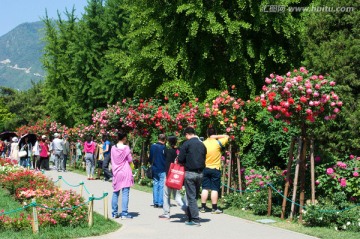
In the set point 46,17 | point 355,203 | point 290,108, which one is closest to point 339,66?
point 290,108

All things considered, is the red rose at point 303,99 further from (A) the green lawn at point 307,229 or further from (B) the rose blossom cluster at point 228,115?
(B) the rose blossom cluster at point 228,115

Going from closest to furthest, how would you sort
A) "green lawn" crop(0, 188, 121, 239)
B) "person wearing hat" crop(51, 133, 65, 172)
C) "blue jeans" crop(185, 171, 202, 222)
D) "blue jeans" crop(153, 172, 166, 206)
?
"green lawn" crop(0, 188, 121, 239), "blue jeans" crop(185, 171, 202, 222), "blue jeans" crop(153, 172, 166, 206), "person wearing hat" crop(51, 133, 65, 172)

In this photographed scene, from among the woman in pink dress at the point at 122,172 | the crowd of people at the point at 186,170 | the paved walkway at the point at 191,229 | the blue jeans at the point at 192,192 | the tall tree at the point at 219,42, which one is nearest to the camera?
the paved walkway at the point at 191,229

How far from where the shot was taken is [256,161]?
54.9ft

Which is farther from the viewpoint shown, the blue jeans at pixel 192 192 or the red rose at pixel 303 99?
the red rose at pixel 303 99

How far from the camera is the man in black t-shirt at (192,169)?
Answer: 398 inches

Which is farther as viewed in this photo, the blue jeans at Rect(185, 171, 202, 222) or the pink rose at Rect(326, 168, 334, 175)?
the pink rose at Rect(326, 168, 334, 175)

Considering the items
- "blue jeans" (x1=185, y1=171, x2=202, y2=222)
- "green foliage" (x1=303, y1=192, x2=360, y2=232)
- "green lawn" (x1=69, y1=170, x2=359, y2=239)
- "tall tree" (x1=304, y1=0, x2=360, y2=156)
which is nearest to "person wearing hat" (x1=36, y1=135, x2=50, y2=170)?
"green lawn" (x1=69, y1=170, x2=359, y2=239)

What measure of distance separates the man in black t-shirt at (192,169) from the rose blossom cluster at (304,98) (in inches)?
72.5

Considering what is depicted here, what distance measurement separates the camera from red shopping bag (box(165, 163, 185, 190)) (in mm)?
10422

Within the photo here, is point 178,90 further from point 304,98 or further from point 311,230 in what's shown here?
point 311,230

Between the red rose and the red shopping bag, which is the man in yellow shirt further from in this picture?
the red rose

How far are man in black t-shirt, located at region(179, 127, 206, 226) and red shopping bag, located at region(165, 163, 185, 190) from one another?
110mm

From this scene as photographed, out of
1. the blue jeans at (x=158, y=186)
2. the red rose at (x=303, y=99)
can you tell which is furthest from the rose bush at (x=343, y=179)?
the blue jeans at (x=158, y=186)
